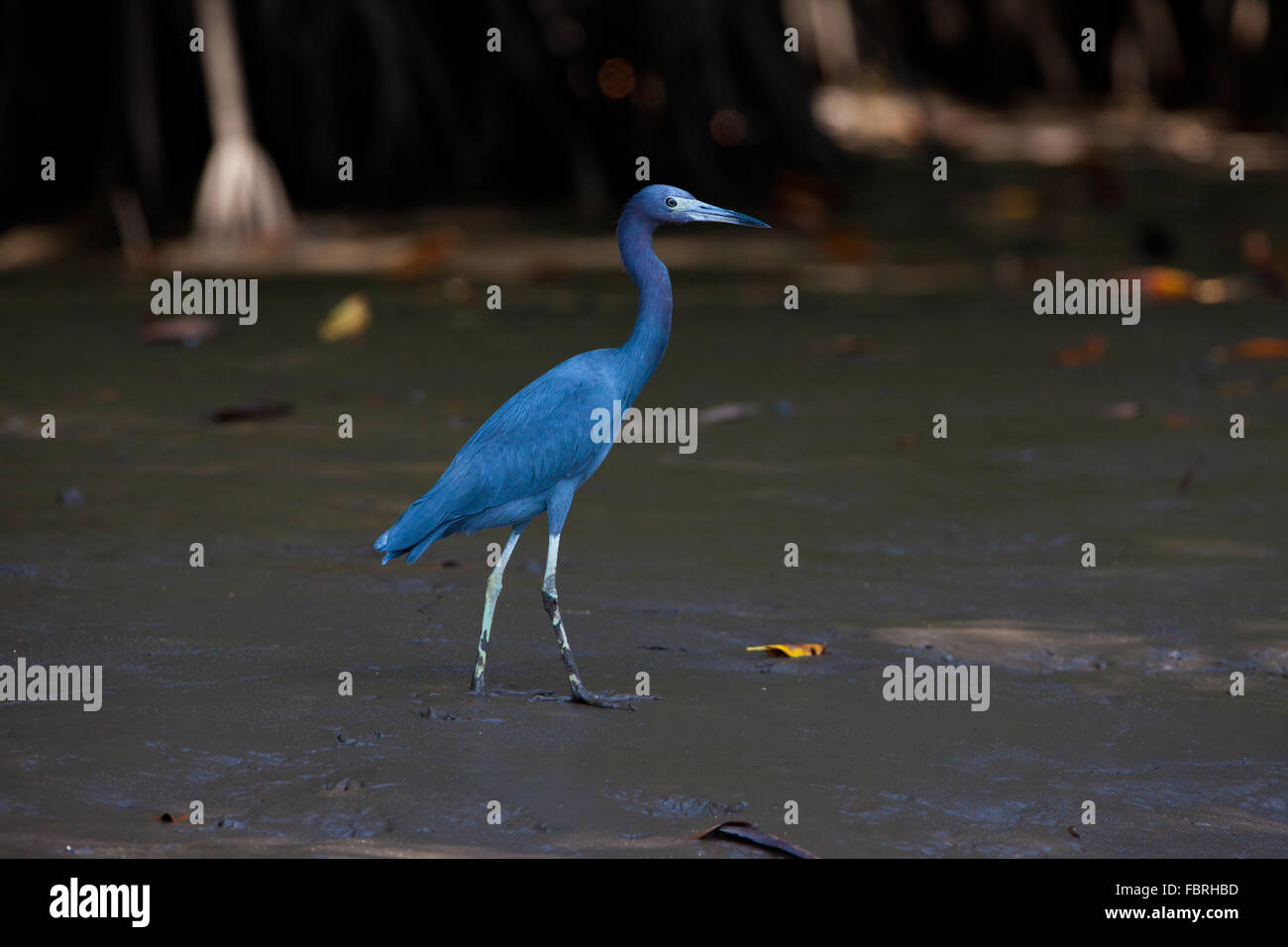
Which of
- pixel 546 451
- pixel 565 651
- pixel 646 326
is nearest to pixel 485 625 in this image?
pixel 565 651

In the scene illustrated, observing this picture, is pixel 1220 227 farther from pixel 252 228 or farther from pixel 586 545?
pixel 586 545

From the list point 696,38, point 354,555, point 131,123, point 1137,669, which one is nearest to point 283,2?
point 131,123

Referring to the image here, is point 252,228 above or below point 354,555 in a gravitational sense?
above

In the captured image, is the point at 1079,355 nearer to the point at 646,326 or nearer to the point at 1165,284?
the point at 1165,284

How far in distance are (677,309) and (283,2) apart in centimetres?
348

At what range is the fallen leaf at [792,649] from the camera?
15.4ft

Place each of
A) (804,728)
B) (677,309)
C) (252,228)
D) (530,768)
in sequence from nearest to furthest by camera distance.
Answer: (530,768) < (804,728) < (677,309) < (252,228)

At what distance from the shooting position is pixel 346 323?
9156 millimetres

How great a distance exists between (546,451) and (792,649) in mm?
835

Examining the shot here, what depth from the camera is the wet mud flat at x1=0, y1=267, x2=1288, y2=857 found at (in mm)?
3670

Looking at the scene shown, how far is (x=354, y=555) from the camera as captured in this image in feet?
18.2

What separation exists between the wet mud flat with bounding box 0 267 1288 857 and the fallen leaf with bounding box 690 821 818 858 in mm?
23

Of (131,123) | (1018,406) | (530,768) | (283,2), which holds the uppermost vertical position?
(283,2)

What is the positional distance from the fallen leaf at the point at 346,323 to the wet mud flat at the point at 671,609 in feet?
0.52
